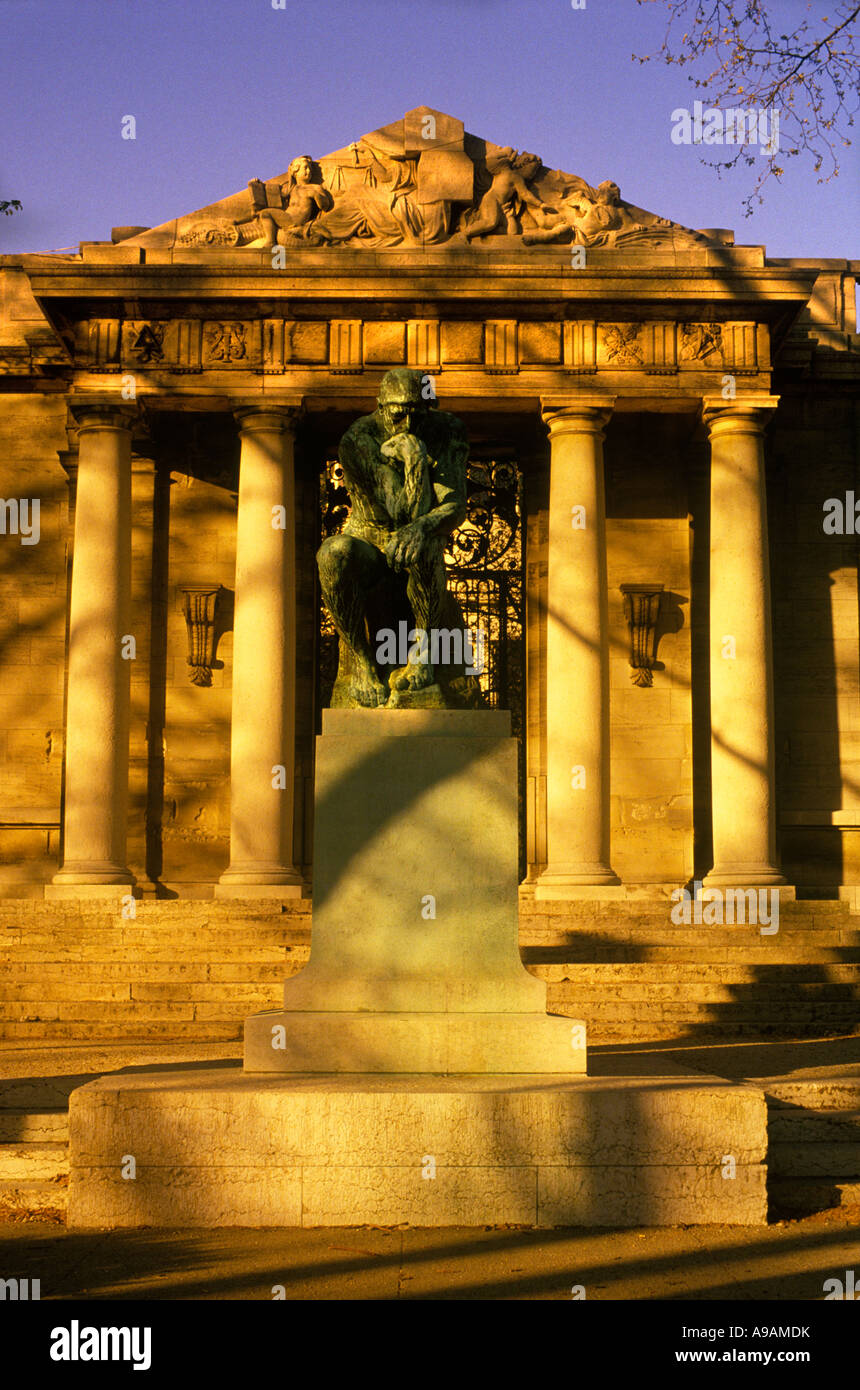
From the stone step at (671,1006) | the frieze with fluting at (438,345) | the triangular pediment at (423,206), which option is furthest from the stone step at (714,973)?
the triangular pediment at (423,206)

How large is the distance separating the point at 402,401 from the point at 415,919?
3.39 metres

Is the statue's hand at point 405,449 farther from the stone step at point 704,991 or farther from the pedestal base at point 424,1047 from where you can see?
the stone step at point 704,991

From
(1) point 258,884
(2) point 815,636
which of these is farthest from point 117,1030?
(2) point 815,636

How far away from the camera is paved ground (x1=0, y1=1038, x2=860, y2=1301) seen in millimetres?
6926

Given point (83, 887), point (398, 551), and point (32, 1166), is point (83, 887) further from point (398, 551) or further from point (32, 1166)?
point (398, 551)

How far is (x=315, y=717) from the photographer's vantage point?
88.8 ft

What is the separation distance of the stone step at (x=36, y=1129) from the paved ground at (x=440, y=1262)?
112cm

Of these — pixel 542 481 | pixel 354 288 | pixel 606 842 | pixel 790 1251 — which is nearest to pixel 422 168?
pixel 354 288

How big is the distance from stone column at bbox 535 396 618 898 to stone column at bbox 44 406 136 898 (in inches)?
255

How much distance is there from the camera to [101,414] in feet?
79.6

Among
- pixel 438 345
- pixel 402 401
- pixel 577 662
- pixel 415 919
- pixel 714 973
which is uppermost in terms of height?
pixel 438 345

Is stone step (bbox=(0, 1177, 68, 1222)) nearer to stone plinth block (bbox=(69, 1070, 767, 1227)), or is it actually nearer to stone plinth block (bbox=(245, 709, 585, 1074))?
stone plinth block (bbox=(69, 1070, 767, 1227))

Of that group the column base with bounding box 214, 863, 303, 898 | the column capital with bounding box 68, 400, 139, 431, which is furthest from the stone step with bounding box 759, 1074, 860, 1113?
the column capital with bounding box 68, 400, 139, 431

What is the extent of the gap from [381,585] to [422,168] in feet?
55.7
